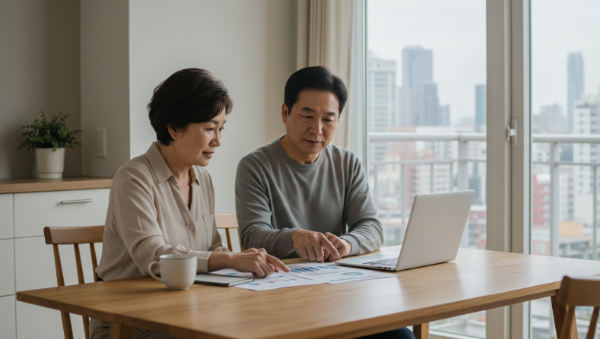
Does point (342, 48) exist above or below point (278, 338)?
above

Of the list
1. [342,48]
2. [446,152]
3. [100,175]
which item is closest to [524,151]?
[446,152]

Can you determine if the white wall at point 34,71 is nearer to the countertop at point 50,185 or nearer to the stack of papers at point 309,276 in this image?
the countertop at point 50,185

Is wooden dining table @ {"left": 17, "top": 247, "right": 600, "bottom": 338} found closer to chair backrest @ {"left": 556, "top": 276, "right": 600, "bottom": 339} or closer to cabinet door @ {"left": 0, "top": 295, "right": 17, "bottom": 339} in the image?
chair backrest @ {"left": 556, "top": 276, "right": 600, "bottom": 339}

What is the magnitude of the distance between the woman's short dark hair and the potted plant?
128 centimetres

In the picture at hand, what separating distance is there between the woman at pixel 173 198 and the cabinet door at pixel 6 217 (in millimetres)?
917

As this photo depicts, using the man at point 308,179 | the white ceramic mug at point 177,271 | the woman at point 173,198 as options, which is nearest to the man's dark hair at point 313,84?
the man at point 308,179

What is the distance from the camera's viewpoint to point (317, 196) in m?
2.12

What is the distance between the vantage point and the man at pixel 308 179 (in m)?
1.99

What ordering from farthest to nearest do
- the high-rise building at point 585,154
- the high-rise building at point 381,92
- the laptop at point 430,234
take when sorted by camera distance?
the high-rise building at point 381,92, the high-rise building at point 585,154, the laptop at point 430,234

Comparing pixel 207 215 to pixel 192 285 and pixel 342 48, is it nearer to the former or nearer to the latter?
pixel 192 285

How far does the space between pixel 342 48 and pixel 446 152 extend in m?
0.91

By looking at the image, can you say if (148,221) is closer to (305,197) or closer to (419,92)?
(305,197)

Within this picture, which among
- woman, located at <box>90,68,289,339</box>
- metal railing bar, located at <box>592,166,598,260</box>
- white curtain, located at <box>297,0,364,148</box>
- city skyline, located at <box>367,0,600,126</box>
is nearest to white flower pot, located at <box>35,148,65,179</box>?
woman, located at <box>90,68,289,339</box>

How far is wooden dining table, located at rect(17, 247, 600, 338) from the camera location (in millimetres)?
1046
